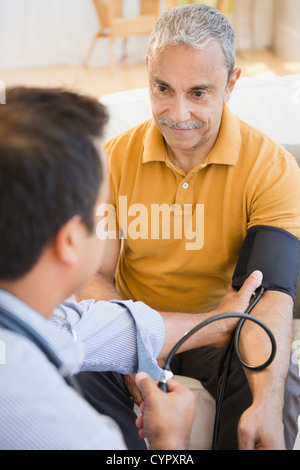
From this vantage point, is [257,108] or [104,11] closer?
[257,108]

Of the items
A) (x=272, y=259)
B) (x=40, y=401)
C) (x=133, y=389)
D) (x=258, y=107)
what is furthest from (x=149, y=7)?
(x=40, y=401)

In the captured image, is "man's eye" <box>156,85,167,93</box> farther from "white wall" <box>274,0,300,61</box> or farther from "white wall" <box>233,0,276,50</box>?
"white wall" <box>233,0,276,50</box>

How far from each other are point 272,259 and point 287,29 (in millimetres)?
5116

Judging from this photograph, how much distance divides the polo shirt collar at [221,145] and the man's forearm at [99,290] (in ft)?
1.23

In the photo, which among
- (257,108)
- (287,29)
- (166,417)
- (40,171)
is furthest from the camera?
(287,29)

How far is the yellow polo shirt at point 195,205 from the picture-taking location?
1455 mm

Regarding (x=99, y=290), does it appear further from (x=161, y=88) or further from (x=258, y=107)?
(x=258, y=107)

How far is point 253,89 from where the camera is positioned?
1.98 m

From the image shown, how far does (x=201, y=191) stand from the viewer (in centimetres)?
151

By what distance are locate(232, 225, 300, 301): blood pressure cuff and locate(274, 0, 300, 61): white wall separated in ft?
15.5

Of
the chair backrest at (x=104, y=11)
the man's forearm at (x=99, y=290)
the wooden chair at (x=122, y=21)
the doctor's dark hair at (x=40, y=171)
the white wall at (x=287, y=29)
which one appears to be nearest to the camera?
the doctor's dark hair at (x=40, y=171)

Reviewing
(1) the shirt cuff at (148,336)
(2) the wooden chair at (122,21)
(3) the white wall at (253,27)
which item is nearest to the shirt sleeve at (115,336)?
(1) the shirt cuff at (148,336)

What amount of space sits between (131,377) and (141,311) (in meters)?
0.22

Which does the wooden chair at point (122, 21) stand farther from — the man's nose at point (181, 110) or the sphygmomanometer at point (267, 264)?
the sphygmomanometer at point (267, 264)
